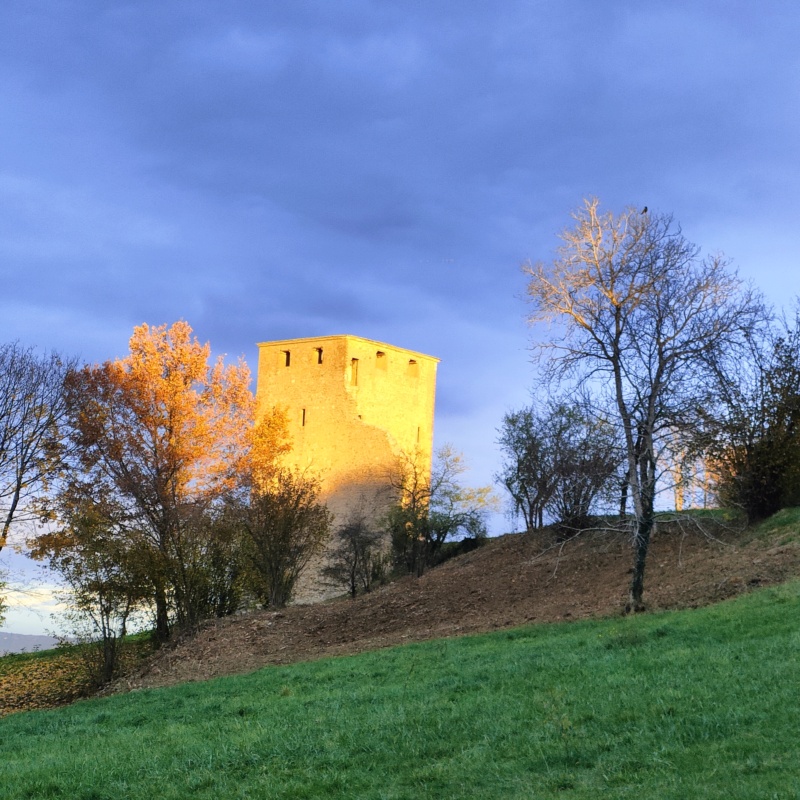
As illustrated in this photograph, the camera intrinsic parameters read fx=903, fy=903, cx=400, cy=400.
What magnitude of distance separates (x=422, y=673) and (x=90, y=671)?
11.0 m

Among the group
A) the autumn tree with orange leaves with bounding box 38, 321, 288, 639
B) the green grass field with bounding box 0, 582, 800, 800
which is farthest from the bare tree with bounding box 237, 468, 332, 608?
the green grass field with bounding box 0, 582, 800, 800

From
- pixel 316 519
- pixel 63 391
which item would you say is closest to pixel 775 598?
pixel 316 519

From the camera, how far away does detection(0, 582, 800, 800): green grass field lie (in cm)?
603

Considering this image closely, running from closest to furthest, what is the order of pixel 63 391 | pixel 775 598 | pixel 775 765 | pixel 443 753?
pixel 775 765
pixel 443 753
pixel 775 598
pixel 63 391

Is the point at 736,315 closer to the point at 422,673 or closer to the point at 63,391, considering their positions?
the point at 422,673

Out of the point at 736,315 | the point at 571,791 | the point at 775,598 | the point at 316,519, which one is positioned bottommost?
the point at 571,791

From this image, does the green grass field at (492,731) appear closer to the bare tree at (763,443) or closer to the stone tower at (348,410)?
the bare tree at (763,443)

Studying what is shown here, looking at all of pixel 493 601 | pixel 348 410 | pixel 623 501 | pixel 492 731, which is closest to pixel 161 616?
pixel 493 601

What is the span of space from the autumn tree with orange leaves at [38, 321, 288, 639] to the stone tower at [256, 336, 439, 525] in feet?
40.1

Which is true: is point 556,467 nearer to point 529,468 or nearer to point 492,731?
point 529,468

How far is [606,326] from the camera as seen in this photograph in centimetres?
1510

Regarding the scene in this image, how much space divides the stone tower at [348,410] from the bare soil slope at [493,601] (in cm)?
1728

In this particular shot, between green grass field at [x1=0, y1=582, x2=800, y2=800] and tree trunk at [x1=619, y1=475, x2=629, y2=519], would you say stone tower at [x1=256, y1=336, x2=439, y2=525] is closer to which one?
tree trunk at [x1=619, y1=475, x2=629, y2=519]

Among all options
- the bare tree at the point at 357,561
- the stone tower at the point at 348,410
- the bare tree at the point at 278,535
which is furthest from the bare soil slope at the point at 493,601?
the stone tower at the point at 348,410
